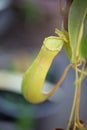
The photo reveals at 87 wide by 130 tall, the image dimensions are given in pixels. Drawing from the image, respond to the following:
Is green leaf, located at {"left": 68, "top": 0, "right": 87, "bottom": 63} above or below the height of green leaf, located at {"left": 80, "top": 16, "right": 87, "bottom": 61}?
above

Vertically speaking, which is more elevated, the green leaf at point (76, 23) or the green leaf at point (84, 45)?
the green leaf at point (76, 23)

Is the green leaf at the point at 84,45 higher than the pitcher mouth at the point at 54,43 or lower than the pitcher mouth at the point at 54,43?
lower

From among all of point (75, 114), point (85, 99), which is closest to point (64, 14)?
point (75, 114)
